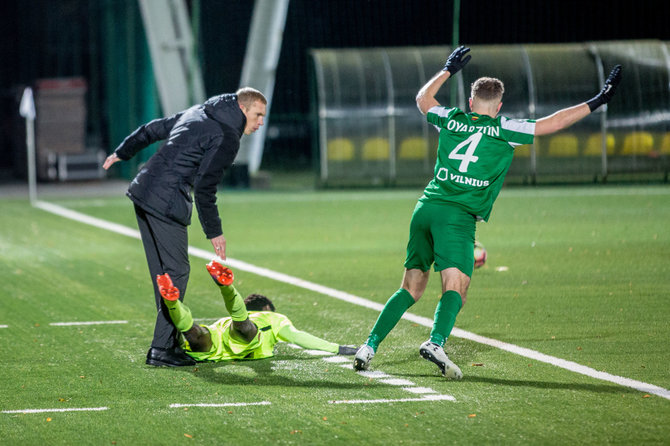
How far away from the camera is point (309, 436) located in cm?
581

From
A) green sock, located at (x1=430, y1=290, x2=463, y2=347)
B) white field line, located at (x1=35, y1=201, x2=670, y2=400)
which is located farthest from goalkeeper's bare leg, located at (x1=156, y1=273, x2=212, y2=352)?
white field line, located at (x1=35, y1=201, x2=670, y2=400)

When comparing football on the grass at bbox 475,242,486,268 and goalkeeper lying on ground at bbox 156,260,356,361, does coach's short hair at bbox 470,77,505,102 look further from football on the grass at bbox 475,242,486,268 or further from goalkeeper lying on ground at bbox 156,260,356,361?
football on the grass at bbox 475,242,486,268

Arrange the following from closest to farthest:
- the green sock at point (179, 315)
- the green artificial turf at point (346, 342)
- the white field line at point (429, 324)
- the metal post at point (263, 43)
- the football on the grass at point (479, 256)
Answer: the green artificial turf at point (346, 342)
the white field line at point (429, 324)
the green sock at point (179, 315)
the football on the grass at point (479, 256)
the metal post at point (263, 43)

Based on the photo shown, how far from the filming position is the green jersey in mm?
7312

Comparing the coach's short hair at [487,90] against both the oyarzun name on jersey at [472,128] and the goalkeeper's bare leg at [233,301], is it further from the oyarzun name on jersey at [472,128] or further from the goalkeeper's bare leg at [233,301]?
the goalkeeper's bare leg at [233,301]

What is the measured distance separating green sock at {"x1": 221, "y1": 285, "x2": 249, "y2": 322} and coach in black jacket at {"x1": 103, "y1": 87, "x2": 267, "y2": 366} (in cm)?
31

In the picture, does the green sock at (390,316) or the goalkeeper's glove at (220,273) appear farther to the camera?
the green sock at (390,316)

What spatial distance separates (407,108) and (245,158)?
15.5ft

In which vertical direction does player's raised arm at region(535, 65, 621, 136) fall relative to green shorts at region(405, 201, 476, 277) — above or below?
above

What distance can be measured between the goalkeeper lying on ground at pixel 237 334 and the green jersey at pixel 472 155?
1.46 m

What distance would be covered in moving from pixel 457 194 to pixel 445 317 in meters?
0.84

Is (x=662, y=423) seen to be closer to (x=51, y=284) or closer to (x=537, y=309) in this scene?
(x=537, y=309)

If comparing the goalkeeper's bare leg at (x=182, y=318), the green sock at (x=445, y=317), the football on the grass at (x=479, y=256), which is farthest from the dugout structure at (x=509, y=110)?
the green sock at (x=445, y=317)

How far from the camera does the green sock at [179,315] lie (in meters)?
7.43
